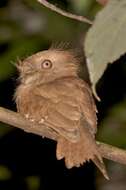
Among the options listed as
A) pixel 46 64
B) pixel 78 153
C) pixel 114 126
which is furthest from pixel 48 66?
pixel 78 153

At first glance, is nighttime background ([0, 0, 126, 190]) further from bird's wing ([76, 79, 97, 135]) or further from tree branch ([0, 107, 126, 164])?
tree branch ([0, 107, 126, 164])

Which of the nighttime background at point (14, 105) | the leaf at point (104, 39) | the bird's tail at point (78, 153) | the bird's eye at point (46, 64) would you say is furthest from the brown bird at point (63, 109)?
the leaf at point (104, 39)

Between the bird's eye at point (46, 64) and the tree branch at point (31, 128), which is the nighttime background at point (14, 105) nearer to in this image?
the bird's eye at point (46, 64)

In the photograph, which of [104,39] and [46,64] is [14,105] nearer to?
[46,64]

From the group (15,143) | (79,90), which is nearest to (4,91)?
(15,143)

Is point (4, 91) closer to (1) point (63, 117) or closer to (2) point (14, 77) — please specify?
(2) point (14, 77)
